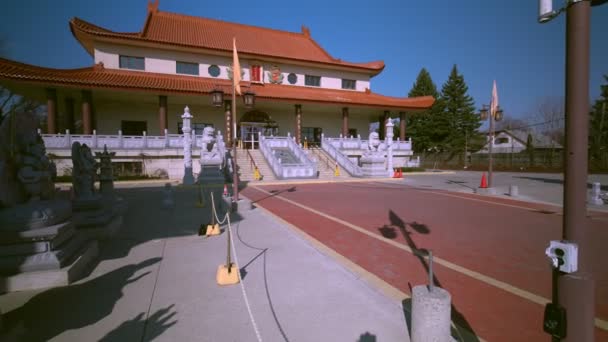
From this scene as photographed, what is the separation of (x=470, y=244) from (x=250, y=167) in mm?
17031

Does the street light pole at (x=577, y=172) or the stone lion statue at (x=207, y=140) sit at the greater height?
the stone lion statue at (x=207, y=140)

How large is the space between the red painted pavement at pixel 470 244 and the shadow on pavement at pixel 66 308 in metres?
3.60

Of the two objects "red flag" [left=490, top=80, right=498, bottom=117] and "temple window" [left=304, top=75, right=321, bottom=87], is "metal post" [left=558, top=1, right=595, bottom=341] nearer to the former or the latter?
"red flag" [left=490, top=80, right=498, bottom=117]

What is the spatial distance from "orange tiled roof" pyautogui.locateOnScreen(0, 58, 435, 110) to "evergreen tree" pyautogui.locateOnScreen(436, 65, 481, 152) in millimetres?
17356

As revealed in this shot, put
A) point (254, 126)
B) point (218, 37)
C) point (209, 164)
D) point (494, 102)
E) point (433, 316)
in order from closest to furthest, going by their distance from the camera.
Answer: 1. point (433, 316)
2. point (494, 102)
3. point (209, 164)
4. point (254, 126)
5. point (218, 37)

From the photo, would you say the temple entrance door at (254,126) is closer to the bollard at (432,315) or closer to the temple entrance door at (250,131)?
the temple entrance door at (250,131)

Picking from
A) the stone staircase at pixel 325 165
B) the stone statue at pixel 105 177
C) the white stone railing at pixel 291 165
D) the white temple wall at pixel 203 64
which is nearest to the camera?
the stone statue at pixel 105 177

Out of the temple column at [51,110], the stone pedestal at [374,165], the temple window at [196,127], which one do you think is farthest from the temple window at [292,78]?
the temple column at [51,110]

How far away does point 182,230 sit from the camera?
269 inches

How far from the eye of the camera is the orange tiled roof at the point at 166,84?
18.4 m

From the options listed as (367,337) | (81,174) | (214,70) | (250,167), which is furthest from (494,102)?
(214,70)

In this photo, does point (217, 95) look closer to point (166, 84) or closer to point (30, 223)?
point (30, 223)

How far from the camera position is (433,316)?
250cm

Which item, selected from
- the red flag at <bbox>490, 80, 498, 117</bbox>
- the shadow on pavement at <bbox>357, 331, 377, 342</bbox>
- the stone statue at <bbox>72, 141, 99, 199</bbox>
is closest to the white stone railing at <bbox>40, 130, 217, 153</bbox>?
the stone statue at <bbox>72, 141, 99, 199</bbox>
